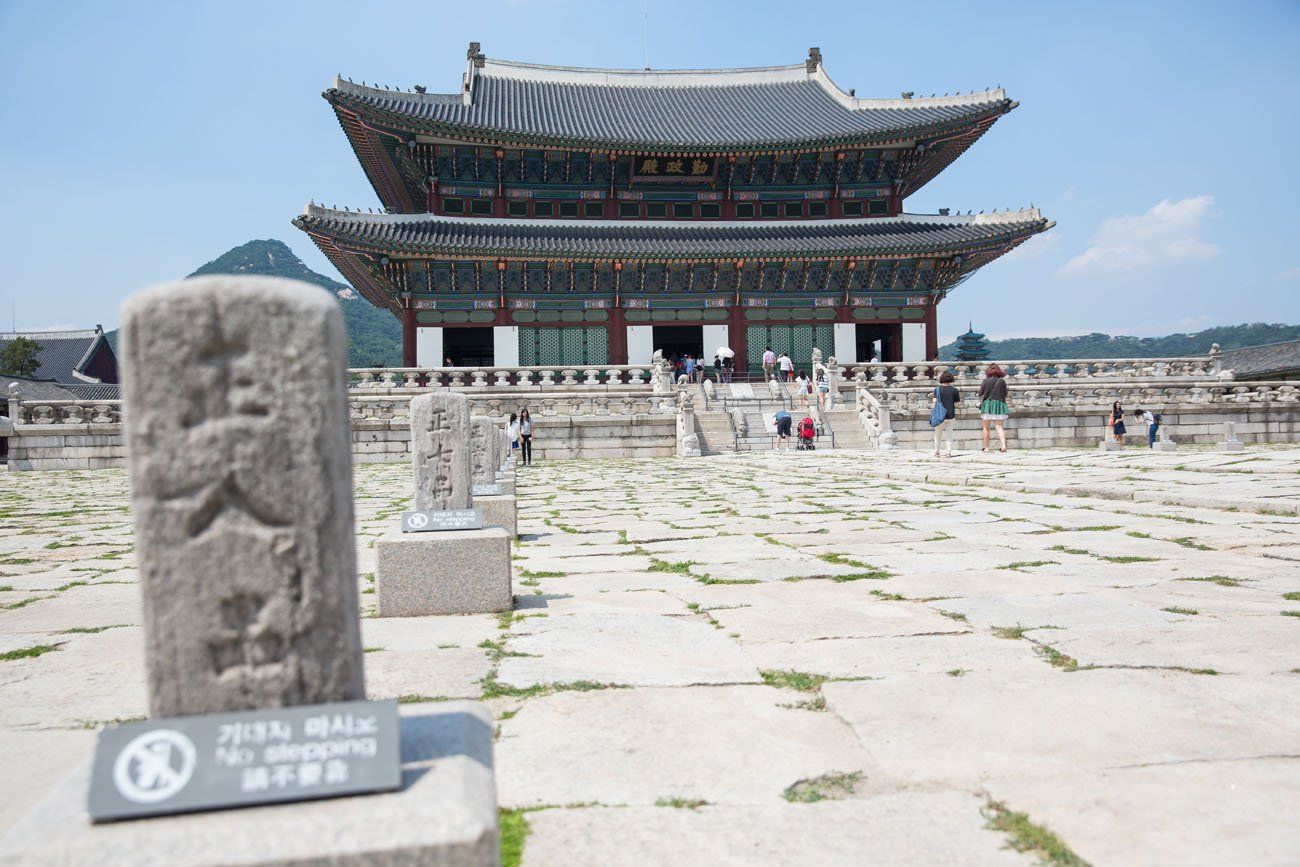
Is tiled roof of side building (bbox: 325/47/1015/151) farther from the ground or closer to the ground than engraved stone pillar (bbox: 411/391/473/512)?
farther from the ground

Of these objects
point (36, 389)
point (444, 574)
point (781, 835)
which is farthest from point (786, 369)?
point (36, 389)

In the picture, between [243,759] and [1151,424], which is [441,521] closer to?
[243,759]

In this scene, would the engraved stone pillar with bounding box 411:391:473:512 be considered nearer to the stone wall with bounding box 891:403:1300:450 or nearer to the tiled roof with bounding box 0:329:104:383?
the stone wall with bounding box 891:403:1300:450

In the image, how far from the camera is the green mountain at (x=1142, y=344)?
7688 centimetres

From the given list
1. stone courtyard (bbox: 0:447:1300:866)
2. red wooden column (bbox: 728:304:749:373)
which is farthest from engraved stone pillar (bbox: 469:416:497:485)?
red wooden column (bbox: 728:304:749:373)

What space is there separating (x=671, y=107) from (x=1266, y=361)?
28.1 metres

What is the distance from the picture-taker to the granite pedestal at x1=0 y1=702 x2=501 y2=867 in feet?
3.95

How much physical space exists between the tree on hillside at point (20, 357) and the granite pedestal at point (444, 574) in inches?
1771

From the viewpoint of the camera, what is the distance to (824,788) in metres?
2.15

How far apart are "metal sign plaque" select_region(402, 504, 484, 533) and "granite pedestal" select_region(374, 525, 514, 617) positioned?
6 centimetres

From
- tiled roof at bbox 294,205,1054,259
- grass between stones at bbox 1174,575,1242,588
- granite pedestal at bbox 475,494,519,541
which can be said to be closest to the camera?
grass between stones at bbox 1174,575,1242,588

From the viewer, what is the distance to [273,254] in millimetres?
90750

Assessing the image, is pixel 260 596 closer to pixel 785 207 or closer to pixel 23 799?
pixel 23 799

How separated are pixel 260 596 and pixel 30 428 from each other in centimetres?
2444
